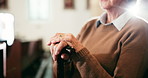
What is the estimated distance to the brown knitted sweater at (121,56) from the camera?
90cm

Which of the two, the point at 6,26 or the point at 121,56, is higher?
the point at 6,26

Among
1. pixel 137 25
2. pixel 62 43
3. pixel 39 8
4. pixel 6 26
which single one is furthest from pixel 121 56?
pixel 39 8

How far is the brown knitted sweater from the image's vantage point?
35.6 inches

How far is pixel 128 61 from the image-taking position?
917 millimetres

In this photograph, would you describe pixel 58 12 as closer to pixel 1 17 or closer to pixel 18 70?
pixel 18 70

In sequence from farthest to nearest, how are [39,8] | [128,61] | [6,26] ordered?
[39,8]
[128,61]
[6,26]

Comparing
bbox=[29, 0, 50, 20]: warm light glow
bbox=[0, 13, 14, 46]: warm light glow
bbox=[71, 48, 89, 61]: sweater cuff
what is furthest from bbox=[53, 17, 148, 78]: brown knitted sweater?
bbox=[29, 0, 50, 20]: warm light glow

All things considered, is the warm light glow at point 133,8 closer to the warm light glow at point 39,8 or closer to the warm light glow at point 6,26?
the warm light glow at point 6,26

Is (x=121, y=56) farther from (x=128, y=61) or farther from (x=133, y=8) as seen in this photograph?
(x=133, y=8)

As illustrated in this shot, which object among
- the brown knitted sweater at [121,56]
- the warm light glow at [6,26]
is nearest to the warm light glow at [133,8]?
the brown knitted sweater at [121,56]

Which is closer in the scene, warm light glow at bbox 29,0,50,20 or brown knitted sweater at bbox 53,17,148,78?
brown knitted sweater at bbox 53,17,148,78

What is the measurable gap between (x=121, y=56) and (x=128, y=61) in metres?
0.04

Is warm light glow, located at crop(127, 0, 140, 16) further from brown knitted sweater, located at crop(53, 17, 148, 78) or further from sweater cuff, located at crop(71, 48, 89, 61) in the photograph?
sweater cuff, located at crop(71, 48, 89, 61)

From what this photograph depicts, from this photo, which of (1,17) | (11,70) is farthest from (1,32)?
(11,70)
